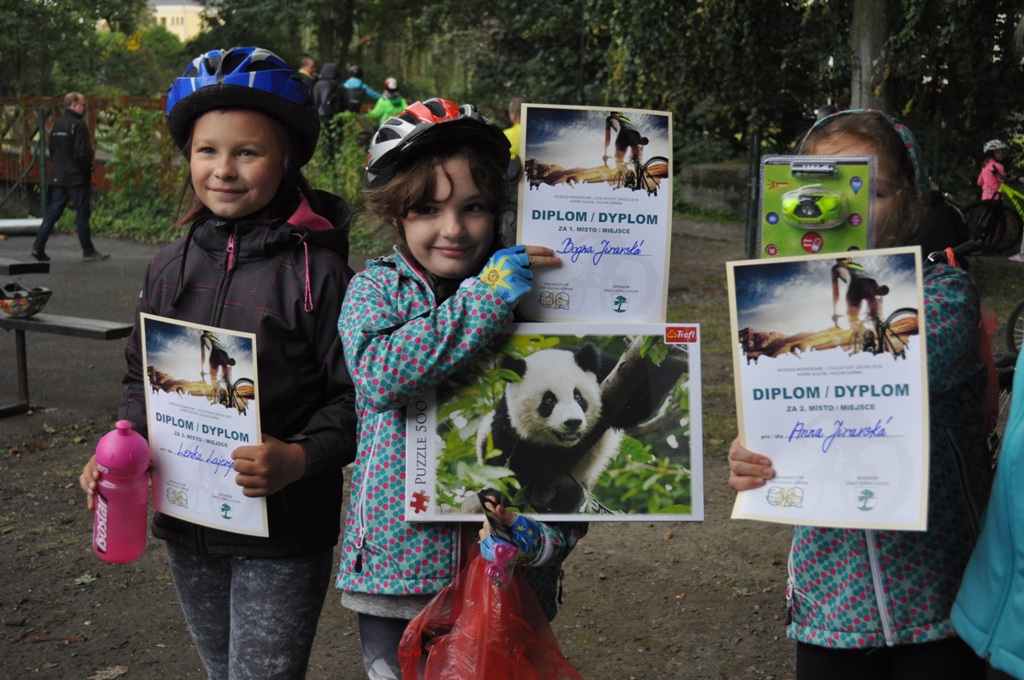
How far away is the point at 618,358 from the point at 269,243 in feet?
2.70

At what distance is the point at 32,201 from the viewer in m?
19.3

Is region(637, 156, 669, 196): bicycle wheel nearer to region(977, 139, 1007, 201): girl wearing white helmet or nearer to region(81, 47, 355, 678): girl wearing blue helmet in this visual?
region(81, 47, 355, 678): girl wearing blue helmet

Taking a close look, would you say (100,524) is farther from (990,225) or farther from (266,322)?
(990,225)

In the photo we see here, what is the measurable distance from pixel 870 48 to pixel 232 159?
29.5 feet

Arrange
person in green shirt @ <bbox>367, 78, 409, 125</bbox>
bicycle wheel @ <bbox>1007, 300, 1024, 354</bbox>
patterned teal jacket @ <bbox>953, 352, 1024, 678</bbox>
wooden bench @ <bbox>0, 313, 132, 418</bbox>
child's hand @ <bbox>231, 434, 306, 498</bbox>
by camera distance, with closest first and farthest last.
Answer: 1. patterned teal jacket @ <bbox>953, 352, 1024, 678</bbox>
2. child's hand @ <bbox>231, 434, 306, 498</bbox>
3. wooden bench @ <bbox>0, 313, 132, 418</bbox>
4. bicycle wheel @ <bbox>1007, 300, 1024, 354</bbox>
5. person in green shirt @ <bbox>367, 78, 409, 125</bbox>

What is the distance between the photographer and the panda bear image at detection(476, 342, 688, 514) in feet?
7.24

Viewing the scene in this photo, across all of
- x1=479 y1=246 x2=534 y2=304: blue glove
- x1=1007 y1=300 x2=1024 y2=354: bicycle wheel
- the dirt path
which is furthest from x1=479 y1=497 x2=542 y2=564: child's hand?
x1=1007 y1=300 x2=1024 y2=354: bicycle wheel

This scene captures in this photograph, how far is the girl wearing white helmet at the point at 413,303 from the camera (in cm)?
219

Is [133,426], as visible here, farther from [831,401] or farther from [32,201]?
[32,201]

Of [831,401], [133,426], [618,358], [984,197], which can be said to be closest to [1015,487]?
[831,401]

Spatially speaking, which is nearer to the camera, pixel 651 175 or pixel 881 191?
pixel 881 191

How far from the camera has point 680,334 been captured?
2207 mm

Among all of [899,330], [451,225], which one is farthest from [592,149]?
[899,330]

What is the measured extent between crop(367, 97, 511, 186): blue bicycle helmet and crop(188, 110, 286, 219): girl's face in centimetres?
32
